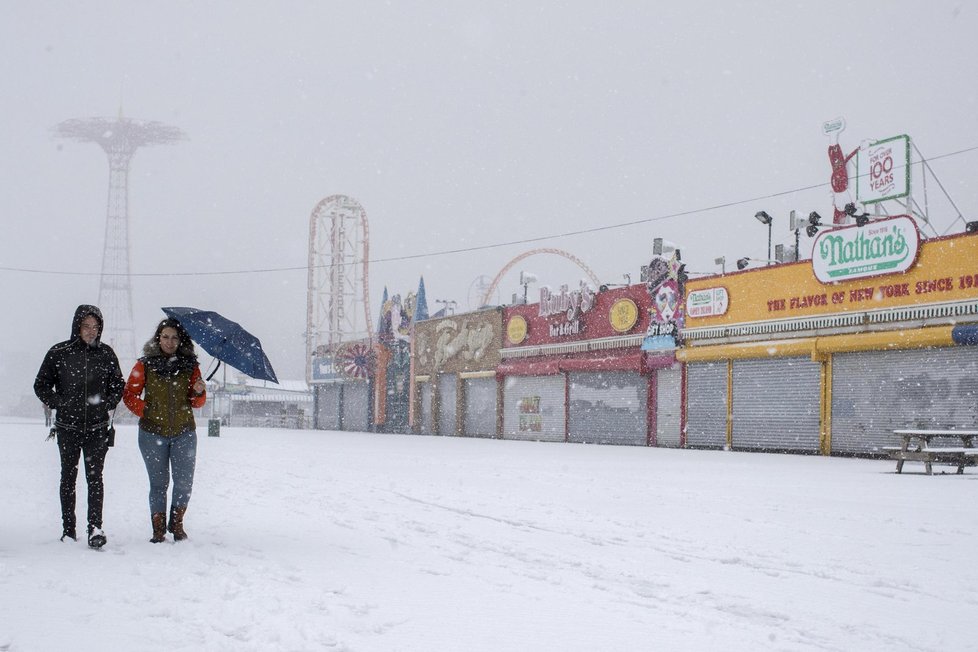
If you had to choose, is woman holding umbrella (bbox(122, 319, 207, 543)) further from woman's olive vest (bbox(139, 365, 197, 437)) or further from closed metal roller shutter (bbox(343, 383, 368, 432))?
closed metal roller shutter (bbox(343, 383, 368, 432))

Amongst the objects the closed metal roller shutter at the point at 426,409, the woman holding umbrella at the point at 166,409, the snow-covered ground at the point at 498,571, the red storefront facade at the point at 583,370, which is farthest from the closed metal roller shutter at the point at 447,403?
the woman holding umbrella at the point at 166,409

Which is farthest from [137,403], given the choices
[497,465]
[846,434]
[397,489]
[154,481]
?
[846,434]

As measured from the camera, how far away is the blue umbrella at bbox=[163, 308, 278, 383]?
757cm

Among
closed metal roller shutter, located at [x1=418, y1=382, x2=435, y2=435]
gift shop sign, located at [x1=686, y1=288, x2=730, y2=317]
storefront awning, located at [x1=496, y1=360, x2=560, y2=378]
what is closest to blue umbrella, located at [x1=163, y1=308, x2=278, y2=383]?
gift shop sign, located at [x1=686, y1=288, x2=730, y2=317]

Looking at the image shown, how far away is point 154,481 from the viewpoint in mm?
7172

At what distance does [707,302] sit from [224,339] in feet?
73.6

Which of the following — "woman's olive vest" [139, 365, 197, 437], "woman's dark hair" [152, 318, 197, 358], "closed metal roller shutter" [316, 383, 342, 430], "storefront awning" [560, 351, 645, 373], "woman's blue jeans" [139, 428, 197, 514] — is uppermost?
"storefront awning" [560, 351, 645, 373]

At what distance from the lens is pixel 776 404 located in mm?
25547

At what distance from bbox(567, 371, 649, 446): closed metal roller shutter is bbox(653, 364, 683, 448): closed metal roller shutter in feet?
2.02

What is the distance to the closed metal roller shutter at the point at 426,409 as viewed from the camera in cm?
4309

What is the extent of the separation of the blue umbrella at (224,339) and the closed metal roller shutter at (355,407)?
43.5 meters

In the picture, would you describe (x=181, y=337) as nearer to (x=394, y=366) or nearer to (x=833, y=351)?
(x=833, y=351)

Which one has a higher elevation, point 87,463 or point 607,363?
point 607,363

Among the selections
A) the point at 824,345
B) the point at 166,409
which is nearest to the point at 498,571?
the point at 166,409
